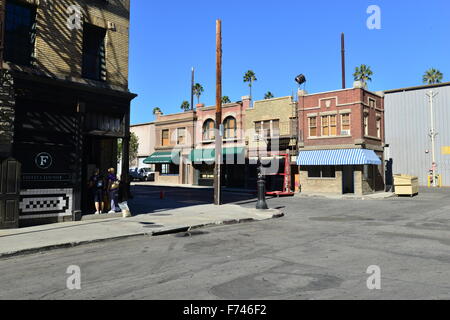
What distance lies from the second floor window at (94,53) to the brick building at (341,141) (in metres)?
18.4

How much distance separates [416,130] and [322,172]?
1554 centimetres

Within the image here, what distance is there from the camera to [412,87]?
120ft

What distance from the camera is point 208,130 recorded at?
38.7 m

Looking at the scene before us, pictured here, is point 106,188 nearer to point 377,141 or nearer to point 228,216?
point 228,216

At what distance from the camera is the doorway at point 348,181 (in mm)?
28172

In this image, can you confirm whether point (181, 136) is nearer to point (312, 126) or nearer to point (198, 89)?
point (312, 126)

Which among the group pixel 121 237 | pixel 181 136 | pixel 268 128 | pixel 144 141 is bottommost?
pixel 121 237

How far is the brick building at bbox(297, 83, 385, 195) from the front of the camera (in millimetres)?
26344

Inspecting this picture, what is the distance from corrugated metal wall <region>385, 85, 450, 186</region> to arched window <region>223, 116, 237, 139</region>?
1711 cm

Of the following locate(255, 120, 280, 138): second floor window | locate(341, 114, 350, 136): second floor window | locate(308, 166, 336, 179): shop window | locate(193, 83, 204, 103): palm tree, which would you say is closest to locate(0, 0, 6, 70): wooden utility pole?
locate(308, 166, 336, 179): shop window

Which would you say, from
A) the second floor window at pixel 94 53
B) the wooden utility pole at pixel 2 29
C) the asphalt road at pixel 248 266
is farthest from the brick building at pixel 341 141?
the wooden utility pole at pixel 2 29

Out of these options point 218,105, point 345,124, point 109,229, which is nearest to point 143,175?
point 345,124

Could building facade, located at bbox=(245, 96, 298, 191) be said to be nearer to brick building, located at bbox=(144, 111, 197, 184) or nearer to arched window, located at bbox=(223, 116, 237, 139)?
arched window, located at bbox=(223, 116, 237, 139)

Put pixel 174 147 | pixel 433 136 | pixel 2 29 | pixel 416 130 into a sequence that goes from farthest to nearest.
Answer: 1. pixel 174 147
2. pixel 416 130
3. pixel 433 136
4. pixel 2 29
